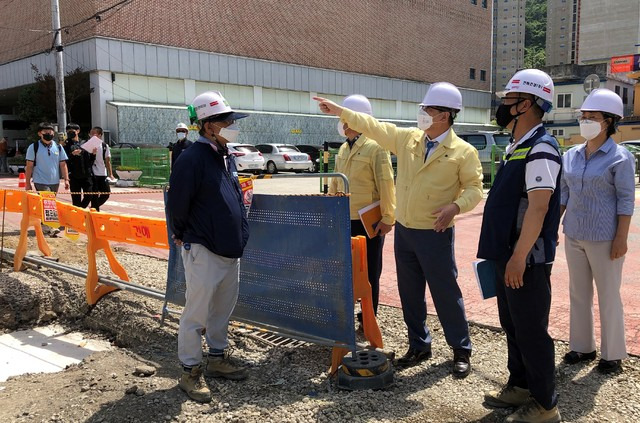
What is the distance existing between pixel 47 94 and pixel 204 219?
3220 centimetres

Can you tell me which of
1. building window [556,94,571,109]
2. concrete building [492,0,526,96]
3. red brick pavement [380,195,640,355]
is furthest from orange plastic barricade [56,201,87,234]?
concrete building [492,0,526,96]

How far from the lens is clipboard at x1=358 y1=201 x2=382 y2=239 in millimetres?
4535

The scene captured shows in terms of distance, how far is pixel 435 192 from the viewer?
3922 millimetres

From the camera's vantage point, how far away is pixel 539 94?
3.10 meters

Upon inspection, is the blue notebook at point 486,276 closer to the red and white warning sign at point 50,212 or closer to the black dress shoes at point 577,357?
the black dress shoes at point 577,357

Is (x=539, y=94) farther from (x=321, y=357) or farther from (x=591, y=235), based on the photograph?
(x=321, y=357)

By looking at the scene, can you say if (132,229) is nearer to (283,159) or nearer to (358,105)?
(358,105)

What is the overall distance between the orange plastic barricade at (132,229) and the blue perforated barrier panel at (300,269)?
1092mm

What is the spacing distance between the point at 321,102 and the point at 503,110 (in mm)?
1401

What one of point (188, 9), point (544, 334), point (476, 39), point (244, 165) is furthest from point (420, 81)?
point (544, 334)

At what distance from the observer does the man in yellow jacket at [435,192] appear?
392 centimetres

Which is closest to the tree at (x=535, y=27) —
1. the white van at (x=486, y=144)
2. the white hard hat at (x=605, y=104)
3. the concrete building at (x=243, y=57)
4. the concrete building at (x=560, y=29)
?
the concrete building at (x=560, y=29)

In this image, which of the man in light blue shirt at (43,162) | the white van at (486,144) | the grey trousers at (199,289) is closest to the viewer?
the grey trousers at (199,289)

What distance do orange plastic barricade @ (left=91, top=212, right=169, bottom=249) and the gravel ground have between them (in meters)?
0.76
